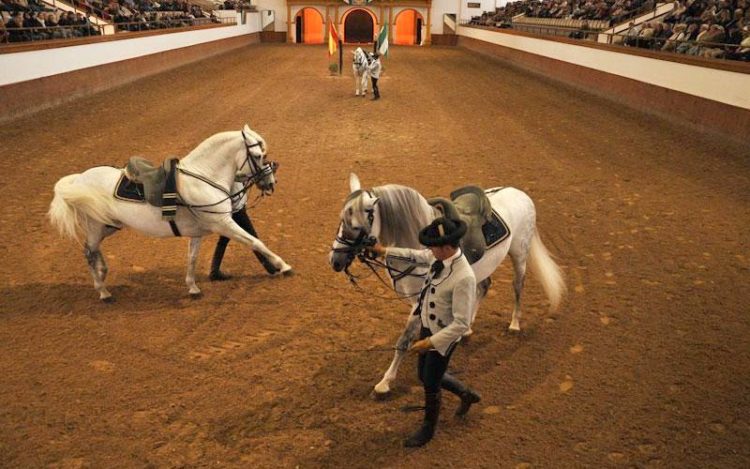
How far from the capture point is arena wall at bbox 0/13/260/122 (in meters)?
13.9

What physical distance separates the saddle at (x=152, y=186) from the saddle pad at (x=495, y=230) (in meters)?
2.97

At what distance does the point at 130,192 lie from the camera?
539 centimetres

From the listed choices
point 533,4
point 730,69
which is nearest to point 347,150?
point 730,69

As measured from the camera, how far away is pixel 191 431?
13.1ft

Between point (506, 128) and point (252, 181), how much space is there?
9.55 metres

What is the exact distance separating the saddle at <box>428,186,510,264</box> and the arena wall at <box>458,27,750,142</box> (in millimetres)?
10519

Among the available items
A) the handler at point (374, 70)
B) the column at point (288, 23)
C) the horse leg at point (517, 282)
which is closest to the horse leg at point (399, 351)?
the horse leg at point (517, 282)

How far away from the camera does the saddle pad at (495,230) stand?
172 inches

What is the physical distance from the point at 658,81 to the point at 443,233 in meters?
15.0

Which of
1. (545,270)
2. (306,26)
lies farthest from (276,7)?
(545,270)

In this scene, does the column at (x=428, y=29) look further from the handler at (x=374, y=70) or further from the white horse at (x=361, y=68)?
the handler at (x=374, y=70)

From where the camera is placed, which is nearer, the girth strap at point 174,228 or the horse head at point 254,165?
the girth strap at point 174,228

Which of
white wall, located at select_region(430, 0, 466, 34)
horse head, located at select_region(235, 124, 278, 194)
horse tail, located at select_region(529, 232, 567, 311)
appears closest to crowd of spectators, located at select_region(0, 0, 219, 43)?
horse head, located at select_region(235, 124, 278, 194)

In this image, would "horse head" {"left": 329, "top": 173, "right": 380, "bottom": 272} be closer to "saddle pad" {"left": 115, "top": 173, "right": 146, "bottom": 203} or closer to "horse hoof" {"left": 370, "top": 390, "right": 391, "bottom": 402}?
"horse hoof" {"left": 370, "top": 390, "right": 391, "bottom": 402}
